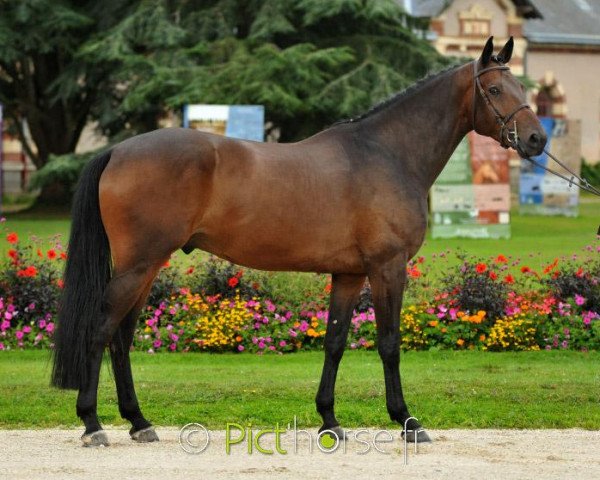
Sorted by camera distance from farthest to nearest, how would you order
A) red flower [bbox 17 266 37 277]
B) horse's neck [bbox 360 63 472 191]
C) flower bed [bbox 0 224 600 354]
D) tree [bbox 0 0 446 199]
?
tree [bbox 0 0 446 199] < red flower [bbox 17 266 37 277] < flower bed [bbox 0 224 600 354] < horse's neck [bbox 360 63 472 191]

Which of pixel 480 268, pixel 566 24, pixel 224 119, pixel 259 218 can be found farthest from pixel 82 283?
pixel 566 24

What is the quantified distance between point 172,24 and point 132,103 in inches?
107

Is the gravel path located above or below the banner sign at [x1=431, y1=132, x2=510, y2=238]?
below

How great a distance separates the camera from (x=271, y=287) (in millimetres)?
11758

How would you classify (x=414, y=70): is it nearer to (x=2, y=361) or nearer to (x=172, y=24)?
(x=172, y=24)

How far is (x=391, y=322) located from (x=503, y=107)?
158 centimetres

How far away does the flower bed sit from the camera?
11.2 m

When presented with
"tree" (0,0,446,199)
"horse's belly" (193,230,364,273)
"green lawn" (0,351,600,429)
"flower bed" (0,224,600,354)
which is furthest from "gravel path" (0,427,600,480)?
"tree" (0,0,446,199)

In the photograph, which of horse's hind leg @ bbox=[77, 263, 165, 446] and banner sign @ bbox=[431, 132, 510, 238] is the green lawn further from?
banner sign @ bbox=[431, 132, 510, 238]

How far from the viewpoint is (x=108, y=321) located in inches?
273

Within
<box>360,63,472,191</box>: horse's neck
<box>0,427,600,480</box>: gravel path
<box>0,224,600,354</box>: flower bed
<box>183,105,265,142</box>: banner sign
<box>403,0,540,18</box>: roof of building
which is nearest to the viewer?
<box>0,427,600,480</box>: gravel path

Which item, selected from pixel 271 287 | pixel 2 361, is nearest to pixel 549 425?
pixel 271 287

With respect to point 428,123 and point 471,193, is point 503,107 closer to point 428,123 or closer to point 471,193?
point 428,123

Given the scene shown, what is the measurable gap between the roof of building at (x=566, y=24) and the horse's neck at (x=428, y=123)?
39.9 m
